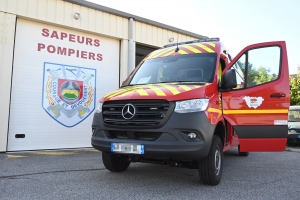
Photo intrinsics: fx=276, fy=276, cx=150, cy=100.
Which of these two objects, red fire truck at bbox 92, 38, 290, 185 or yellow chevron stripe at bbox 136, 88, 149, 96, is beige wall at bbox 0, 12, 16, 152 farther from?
yellow chevron stripe at bbox 136, 88, 149, 96

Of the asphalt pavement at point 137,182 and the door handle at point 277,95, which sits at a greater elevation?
the door handle at point 277,95

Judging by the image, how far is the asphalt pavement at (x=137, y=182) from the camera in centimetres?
341

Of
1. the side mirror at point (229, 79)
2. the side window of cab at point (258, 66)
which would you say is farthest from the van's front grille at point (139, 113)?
the side window of cab at point (258, 66)

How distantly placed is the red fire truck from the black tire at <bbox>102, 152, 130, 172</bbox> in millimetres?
17

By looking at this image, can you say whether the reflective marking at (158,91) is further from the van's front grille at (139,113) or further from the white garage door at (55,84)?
the white garage door at (55,84)

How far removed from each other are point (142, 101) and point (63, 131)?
5.52m

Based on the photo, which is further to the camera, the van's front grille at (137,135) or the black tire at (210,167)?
the black tire at (210,167)

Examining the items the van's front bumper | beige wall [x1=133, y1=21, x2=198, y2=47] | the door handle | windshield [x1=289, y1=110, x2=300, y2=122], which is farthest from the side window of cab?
windshield [x1=289, y1=110, x2=300, y2=122]

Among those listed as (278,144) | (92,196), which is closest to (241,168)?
(278,144)

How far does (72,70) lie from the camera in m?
8.76

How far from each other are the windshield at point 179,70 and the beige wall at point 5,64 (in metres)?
4.13

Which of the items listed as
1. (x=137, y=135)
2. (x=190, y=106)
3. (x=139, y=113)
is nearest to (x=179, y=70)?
(x=190, y=106)

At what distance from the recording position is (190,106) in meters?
3.51

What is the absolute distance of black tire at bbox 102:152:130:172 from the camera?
14.8 feet
